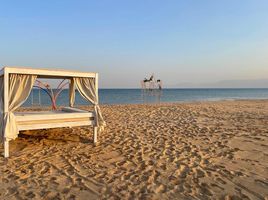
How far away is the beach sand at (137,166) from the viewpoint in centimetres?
339

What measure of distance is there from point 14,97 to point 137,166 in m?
3.24

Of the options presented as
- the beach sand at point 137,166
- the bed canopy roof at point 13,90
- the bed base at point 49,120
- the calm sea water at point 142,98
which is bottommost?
the calm sea water at point 142,98

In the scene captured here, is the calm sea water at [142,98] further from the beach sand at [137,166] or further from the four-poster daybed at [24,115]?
the beach sand at [137,166]

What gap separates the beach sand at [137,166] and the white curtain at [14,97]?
1.99 ft

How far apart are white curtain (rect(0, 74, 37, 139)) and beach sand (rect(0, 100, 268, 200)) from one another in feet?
1.99

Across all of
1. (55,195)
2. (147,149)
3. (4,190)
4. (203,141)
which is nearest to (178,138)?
(203,141)

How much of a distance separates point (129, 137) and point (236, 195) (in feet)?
12.7

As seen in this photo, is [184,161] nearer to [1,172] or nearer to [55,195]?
[55,195]

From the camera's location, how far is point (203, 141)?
20.7ft

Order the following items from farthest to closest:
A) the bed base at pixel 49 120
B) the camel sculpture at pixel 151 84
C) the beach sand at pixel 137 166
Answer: the camel sculpture at pixel 151 84
the bed base at pixel 49 120
the beach sand at pixel 137 166

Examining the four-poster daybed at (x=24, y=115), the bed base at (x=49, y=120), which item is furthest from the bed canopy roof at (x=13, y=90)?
the bed base at (x=49, y=120)

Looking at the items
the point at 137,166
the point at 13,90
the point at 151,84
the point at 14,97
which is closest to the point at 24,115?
the point at 14,97

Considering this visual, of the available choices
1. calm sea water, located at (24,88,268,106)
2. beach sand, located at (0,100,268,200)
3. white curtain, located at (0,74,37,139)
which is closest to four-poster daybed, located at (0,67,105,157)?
white curtain, located at (0,74,37,139)

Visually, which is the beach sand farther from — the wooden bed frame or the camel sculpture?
the camel sculpture
